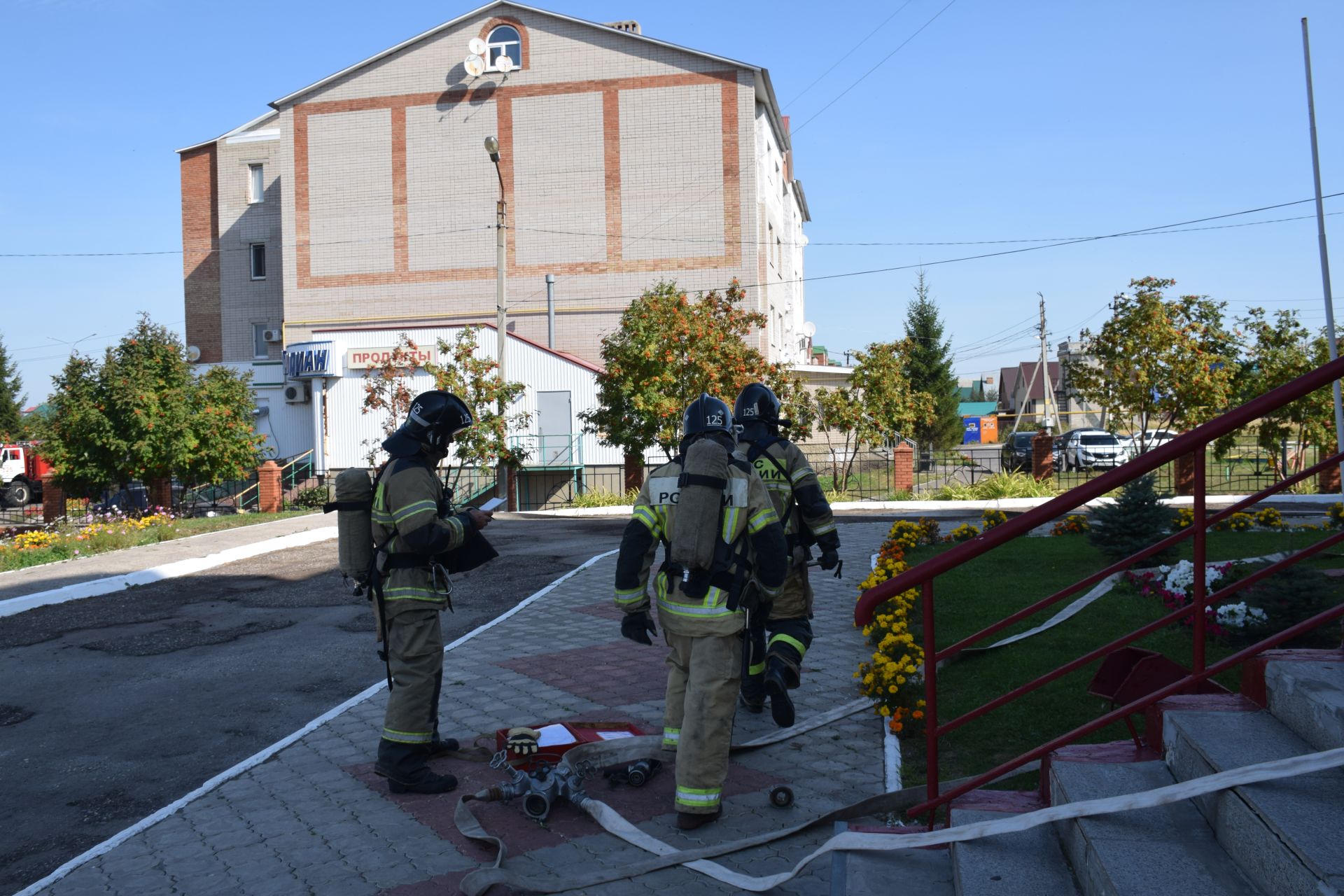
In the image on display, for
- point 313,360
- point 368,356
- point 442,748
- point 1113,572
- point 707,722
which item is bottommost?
point 442,748

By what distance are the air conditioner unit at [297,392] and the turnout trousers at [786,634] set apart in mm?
34496

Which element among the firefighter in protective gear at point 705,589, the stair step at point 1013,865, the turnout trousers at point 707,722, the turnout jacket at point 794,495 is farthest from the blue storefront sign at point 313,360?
the stair step at point 1013,865

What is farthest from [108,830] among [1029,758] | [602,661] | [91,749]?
[1029,758]

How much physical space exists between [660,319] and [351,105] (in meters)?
20.5

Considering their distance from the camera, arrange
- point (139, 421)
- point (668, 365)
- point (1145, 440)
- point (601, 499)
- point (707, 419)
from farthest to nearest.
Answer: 1. point (601, 499)
2. point (1145, 440)
3. point (668, 365)
4. point (139, 421)
5. point (707, 419)

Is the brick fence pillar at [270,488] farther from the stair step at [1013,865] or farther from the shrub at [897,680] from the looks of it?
the stair step at [1013,865]

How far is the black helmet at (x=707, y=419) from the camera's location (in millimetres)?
5008

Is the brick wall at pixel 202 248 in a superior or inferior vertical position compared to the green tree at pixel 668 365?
superior

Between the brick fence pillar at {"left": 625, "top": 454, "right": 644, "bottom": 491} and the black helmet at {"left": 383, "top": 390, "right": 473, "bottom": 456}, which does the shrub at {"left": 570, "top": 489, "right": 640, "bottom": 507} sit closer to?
the brick fence pillar at {"left": 625, "top": 454, "right": 644, "bottom": 491}

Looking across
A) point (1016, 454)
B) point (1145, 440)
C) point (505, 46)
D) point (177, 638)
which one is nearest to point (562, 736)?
point (177, 638)

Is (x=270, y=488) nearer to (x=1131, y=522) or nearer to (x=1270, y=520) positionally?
(x=1131, y=522)

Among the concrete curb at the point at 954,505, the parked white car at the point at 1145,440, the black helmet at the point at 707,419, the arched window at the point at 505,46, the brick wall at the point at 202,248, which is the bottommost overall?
the concrete curb at the point at 954,505

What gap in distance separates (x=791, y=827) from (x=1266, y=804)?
7.00 ft

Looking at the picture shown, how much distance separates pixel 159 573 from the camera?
13.4m
